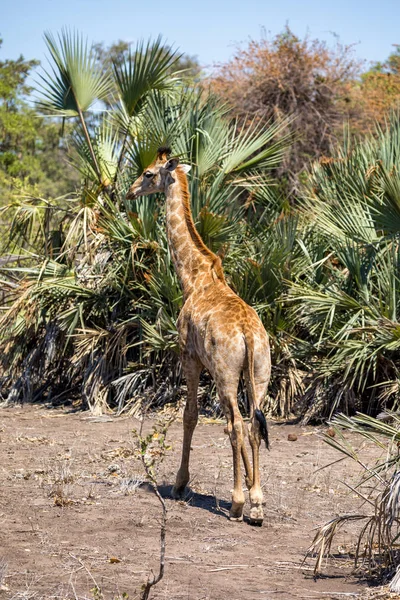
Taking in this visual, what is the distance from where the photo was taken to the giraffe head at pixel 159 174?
856 centimetres

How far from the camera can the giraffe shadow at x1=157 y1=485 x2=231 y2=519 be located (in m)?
7.03

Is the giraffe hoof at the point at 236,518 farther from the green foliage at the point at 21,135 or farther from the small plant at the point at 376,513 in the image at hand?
the green foliage at the point at 21,135

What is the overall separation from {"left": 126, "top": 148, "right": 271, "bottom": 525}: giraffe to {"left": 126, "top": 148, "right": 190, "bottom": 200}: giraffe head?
0.04ft

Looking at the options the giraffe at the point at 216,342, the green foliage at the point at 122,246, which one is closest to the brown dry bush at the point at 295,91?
the green foliage at the point at 122,246

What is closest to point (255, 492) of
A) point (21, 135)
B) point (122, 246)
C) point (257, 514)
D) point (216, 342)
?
point (257, 514)

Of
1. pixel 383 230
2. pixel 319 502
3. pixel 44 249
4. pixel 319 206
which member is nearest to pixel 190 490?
pixel 319 502

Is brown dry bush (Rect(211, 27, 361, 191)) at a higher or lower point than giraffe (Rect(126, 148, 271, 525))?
higher

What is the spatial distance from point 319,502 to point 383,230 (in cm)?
398

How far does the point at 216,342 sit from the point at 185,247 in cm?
148

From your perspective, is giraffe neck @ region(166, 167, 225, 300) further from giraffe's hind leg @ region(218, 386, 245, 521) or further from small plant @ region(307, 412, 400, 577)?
small plant @ region(307, 412, 400, 577)

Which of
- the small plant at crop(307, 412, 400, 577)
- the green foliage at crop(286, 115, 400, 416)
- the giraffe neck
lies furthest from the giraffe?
the green foliage at crop(286, 115, 400, 416)

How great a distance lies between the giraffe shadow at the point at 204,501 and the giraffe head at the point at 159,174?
2.85 m

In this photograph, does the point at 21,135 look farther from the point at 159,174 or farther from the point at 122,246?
the point at 159,174

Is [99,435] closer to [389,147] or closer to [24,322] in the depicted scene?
[24,322]
